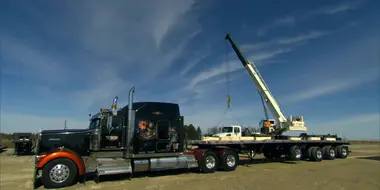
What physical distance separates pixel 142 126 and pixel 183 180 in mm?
2787

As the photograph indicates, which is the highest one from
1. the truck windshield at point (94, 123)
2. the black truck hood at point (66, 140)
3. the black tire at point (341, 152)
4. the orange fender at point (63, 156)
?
the truck windshield at point (94, 123)

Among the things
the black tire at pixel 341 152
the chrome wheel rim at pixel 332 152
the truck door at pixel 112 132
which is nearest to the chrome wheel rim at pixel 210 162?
the truck door at pixel 112 132

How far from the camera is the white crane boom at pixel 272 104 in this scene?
23578 millimetres

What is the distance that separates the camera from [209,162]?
Answer: 46.1ft

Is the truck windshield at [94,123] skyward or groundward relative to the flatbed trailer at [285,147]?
skyward

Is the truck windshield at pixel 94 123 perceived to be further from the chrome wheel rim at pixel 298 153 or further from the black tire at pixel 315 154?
the black tire at pixel 315 154

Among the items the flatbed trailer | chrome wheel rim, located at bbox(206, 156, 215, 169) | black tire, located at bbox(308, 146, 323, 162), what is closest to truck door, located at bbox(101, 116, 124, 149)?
the flatbed trailer

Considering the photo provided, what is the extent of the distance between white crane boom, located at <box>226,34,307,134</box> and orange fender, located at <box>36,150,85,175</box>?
1742cm

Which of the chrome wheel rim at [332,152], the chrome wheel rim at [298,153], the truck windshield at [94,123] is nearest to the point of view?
the truck windshield at [94,123]

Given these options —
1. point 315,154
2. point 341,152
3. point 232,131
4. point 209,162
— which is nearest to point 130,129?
point 209,162

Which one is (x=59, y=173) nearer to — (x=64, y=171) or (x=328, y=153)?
(x=64, y=171)

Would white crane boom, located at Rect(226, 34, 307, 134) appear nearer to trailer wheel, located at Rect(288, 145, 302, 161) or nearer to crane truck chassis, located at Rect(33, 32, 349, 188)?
trailer wheel, located at Rect(288, 145, 302, 161)

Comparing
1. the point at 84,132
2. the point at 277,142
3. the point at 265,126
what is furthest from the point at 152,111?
the point at 265,126

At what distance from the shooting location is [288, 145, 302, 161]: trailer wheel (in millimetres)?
19234
